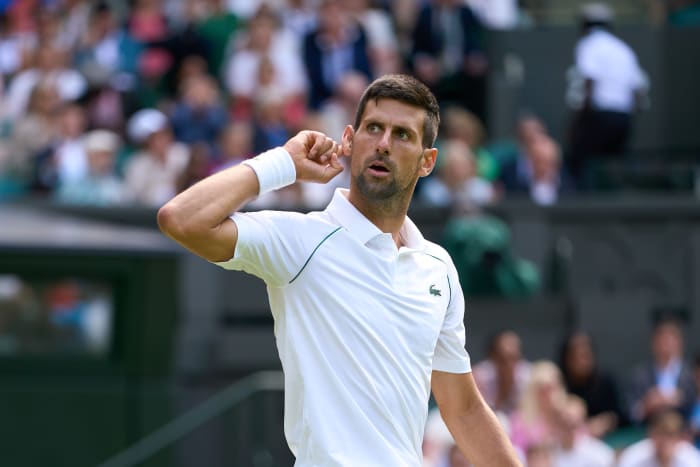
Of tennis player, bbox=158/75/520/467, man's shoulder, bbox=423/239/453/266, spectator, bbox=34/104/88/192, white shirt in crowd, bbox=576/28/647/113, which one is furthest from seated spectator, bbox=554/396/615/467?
tennis player, bbox=158/75/520/467

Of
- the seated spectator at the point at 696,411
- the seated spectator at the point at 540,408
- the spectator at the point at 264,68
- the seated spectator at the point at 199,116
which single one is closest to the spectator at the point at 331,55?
the spectator at the point at 264,68

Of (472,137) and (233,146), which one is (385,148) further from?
(472,137)

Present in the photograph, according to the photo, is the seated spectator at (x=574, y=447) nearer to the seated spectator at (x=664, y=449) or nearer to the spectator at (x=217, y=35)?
the seated spectator at (x=664, y=449)

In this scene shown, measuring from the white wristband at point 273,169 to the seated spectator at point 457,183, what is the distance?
7.85m

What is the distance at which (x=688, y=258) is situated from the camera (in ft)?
42.7

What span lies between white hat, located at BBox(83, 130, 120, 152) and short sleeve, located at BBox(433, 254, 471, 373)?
A: 27.9 ft

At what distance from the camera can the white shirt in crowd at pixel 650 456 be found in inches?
397

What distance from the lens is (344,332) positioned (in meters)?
4.63

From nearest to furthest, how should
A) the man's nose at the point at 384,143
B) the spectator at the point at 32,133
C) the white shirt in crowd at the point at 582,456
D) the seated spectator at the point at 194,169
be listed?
the man's nose at the point at 384,143 < the white shirt in crowd at the point at 582,456 < the seated spectator at the point at 194,169 < the spectator at the point at 32,133

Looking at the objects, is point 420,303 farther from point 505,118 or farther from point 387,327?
point 505,118

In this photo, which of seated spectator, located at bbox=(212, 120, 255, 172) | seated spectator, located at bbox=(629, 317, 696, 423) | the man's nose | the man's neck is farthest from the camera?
seated spectator, located at bbox=(212, 120, 255, 172)

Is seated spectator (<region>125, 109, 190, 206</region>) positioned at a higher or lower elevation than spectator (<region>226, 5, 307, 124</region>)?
lower

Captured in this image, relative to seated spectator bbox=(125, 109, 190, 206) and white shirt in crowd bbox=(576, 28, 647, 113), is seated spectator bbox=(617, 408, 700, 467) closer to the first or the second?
white shirt in crowd bbox=(576, 28, 647, 113)

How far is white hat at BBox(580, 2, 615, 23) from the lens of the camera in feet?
49.3
